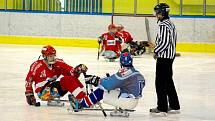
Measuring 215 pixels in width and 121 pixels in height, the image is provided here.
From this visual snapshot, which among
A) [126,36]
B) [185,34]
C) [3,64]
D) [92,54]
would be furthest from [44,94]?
[185,34]

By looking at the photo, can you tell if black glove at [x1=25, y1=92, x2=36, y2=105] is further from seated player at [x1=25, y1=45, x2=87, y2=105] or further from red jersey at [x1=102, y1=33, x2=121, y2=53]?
red jersey at [x1=102, y1=33, x2=121, y2=53]

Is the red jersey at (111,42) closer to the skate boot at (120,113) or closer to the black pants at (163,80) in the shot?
the black pants at (163,80)

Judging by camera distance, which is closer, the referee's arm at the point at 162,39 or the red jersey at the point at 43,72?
the referee's arm at the point at 162,39

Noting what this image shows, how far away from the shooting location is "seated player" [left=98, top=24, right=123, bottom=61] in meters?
16.4

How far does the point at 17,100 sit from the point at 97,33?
12.9 m

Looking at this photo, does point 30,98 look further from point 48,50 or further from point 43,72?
point 48,50

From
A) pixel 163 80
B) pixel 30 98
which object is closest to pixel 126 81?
pixel 163 80

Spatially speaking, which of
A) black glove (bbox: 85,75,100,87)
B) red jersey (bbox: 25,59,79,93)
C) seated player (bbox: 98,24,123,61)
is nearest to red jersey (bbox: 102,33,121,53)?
seated player (bbox: 98,24,123,61)

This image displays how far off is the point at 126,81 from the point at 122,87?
98mm

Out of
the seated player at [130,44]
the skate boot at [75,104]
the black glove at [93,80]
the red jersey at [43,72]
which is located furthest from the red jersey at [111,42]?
the black glove at [93,80]

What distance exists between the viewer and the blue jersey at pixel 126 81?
7426 mm

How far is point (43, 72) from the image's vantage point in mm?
8477

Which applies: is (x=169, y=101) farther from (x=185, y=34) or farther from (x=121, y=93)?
(x=185, y=34)

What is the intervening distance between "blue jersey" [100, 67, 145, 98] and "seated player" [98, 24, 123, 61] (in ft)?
28.7
